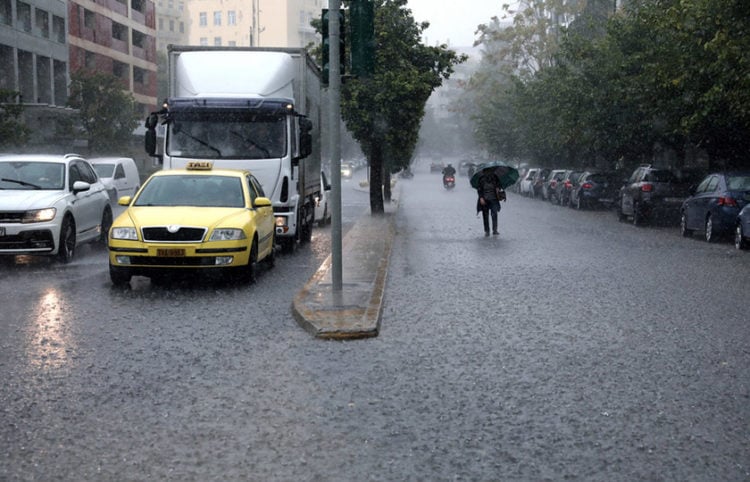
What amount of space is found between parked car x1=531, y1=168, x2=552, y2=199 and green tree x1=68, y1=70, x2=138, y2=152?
68.4 ft

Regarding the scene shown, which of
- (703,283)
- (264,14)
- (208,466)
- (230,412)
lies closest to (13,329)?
(230,412)

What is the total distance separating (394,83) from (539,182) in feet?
76.1

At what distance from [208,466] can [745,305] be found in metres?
8.07

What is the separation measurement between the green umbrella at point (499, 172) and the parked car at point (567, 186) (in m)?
17.6

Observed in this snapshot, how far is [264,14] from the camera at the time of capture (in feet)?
417

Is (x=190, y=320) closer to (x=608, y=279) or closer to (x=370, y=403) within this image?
(x=370, y=403)

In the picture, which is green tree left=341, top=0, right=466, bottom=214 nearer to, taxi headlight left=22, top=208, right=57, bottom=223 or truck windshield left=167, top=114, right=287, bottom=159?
truck windshield left=167, top=114, right=287, bottom=159

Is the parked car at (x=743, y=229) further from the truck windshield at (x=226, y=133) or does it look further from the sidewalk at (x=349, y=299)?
the truck windshield at (x=226, y=133)

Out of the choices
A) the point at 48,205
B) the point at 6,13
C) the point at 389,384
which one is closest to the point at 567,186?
the point at 6,13

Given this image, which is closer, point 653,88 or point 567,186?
point 653,88

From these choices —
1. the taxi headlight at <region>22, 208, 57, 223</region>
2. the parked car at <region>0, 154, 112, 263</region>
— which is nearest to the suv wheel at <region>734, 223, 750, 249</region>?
the parked car at <region>0, 154, 112, 263</region>

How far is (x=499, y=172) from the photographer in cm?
2250

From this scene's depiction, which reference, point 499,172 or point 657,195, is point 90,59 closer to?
point 657,195

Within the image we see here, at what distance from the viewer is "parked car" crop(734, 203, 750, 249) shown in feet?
61.6
